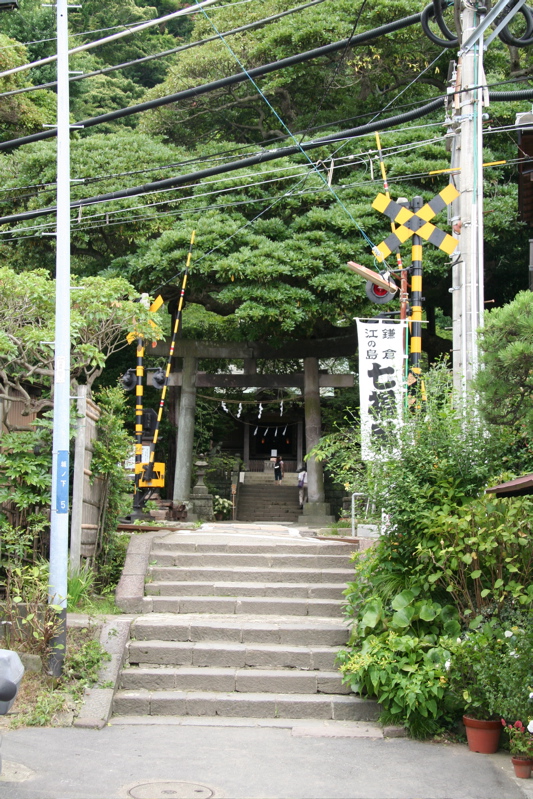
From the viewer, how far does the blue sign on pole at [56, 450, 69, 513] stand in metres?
7.59

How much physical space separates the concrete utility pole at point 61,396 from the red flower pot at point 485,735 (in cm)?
367

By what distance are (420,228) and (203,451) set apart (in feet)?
62.7

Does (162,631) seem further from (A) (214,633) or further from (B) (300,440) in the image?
(B) (300,440)

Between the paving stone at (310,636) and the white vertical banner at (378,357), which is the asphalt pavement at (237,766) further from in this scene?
the white vertical banner at (378,357)

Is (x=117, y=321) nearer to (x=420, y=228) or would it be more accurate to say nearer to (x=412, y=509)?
(x=420, y=228)

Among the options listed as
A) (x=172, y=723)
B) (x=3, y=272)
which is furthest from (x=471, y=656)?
(x=3, y=272)

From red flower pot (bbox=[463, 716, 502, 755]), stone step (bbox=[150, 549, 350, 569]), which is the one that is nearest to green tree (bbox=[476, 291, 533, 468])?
red flower pot (bbox=[463, 716, 502, 755])

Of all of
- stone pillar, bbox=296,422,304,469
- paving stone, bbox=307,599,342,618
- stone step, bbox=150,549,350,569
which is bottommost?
paving stone, bbox=307,599,342,618

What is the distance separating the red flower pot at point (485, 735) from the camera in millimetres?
6512

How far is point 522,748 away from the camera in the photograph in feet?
19.3

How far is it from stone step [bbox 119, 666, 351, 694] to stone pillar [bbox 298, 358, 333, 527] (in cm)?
1251

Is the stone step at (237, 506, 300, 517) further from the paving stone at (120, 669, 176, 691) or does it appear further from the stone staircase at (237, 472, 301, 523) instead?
the paving stone at (120, 669, 176, 691)

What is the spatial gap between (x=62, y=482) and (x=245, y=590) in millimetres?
2964

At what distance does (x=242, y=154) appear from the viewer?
62.5ft
